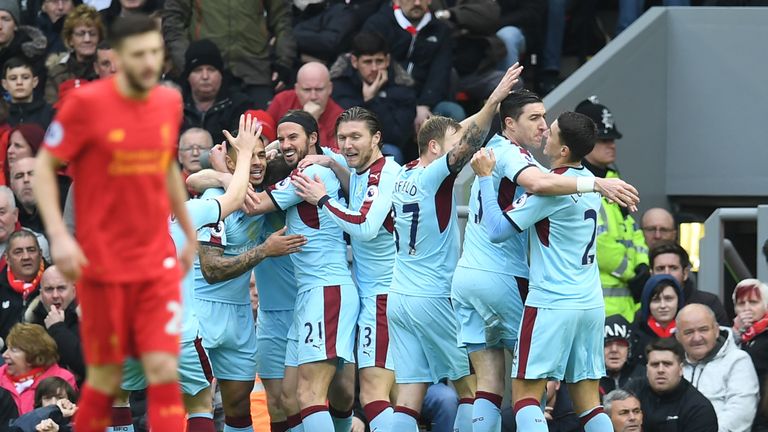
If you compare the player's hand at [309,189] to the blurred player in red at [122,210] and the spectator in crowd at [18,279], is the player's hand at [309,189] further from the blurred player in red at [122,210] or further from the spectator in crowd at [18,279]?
the spectator in crowd at [18,279]

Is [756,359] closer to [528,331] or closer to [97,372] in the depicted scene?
[528,331]

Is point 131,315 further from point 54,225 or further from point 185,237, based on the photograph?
point 185,237

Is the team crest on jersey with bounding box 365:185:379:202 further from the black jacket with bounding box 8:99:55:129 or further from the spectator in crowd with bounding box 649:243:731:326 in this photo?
the black jacket with bounding box 8:99:55:129

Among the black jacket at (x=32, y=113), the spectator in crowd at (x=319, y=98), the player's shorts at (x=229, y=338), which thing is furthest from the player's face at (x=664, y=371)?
the black jacket at (x=32, y=113)

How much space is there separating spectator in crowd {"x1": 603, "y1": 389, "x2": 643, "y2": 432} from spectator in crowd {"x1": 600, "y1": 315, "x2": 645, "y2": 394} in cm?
58

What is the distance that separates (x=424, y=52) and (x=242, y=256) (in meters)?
5.02

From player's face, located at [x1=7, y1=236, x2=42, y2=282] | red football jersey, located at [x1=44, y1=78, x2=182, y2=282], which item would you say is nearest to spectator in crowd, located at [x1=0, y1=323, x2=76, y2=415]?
player's face, located at [x1=7, y1=236, x2=42, y2=282]

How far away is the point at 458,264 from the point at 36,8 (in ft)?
27.7

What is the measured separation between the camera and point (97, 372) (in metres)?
7.64

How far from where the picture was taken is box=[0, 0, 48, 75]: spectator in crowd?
53.4ft

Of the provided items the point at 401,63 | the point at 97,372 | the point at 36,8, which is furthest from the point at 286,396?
the point at 36,8

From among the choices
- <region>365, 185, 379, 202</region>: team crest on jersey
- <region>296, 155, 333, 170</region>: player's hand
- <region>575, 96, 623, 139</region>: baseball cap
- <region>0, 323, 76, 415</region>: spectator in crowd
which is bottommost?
<region>0, 323, 76, 415</region>: spectator in crowd

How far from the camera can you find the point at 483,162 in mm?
10227

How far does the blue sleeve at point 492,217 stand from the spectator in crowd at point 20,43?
721 cm
